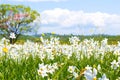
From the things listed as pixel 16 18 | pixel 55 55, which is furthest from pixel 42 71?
→ pixel 16 18

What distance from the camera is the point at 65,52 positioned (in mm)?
8156

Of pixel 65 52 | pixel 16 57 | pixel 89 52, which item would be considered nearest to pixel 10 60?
pixel 16 57

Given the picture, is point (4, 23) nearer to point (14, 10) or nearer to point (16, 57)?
point (14, 10)

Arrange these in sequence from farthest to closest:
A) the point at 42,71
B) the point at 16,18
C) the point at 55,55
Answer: the point at 16,18 → the point at 55,55 → the point at 42,71

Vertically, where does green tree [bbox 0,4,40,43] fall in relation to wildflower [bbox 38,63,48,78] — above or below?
below

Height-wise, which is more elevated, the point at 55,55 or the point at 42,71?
the point at 42,71

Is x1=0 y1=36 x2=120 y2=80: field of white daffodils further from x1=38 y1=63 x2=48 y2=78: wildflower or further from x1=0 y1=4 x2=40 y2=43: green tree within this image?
x1=0 y1=4 x2=40 y2=43: green tree

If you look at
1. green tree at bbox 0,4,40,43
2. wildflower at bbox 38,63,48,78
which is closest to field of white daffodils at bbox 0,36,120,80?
wildflower at bbox 38,63,48,78

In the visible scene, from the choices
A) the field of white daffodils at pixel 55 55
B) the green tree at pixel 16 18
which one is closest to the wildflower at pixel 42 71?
the field of white daffodils at pixel 55 55

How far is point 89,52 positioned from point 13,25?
116ft

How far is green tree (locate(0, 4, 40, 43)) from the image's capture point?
43000mm

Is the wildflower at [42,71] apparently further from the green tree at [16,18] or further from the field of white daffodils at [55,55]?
the green tree at [16,18]

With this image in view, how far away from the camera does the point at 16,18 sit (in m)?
43.5

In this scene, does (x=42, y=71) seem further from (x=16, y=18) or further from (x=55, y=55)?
(x=16, y=18)
